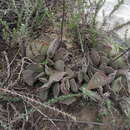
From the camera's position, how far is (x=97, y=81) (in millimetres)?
1182

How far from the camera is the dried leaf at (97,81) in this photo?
3.90 ft

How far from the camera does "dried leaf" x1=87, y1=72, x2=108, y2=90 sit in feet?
3.90

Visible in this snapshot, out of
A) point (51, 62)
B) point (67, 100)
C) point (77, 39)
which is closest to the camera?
point (67, 100)

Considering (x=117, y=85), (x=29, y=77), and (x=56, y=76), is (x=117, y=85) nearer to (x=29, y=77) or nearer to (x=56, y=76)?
(x=56, y=76)

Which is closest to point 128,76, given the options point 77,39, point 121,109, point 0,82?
point 121,109

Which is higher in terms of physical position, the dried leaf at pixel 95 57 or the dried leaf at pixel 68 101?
the dried leaf at pixel 95 57

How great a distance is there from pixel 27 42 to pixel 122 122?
2.51ft

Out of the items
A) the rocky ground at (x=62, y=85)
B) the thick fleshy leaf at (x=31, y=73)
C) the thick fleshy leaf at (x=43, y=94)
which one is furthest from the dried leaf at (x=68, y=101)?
the thick fleshy leaf at (x=31, y=73)

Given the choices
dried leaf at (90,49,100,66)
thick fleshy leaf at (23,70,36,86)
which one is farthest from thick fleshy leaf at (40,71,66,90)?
dried leaf at (90,49,100,66)

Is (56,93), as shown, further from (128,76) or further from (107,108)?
(128,76)

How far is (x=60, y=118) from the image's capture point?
1.19 m

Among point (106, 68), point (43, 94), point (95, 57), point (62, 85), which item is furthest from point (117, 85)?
point (43, 94)

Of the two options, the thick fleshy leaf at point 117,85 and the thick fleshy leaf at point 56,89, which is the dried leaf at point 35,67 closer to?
the thick fleshy leaf at point 56,89

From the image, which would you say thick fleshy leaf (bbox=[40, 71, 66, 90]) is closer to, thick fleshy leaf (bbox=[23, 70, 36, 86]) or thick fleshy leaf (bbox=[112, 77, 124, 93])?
thick fleshy leaf (bbox=[23, 70, 36, 86])
